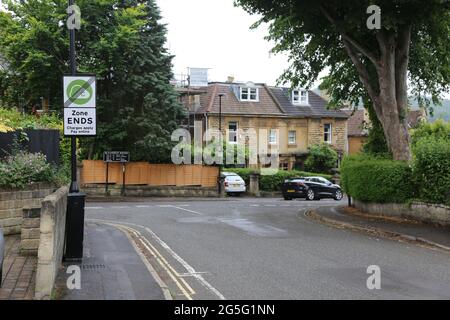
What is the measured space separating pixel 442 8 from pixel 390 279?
11244mm

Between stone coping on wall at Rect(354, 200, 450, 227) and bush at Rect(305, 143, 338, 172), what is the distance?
1187 inches

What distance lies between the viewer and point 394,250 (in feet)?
40.1

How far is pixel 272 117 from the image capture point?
50.8 m

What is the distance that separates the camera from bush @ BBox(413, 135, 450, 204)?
50.7ft

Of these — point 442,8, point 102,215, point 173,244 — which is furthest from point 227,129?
point 173,244

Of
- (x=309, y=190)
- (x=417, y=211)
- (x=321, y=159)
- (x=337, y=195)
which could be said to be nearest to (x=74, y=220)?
(x=417, y=211)

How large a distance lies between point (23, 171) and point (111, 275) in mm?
4637

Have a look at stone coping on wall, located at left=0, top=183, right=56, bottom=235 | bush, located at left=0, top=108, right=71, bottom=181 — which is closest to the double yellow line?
bush, located at left=0, top=108, right=71, bottom=181

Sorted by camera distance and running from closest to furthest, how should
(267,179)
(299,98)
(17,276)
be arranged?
(17,276)
(267,179)
(299,98)

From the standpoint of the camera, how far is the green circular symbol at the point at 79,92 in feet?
32.6

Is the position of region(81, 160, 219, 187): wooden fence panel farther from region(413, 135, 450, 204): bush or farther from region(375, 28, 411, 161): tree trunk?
region(413, 135, 450, 204): bush

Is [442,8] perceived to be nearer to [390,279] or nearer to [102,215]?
[390,279]

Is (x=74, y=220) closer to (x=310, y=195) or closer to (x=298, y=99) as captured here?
(x=310, y=195)

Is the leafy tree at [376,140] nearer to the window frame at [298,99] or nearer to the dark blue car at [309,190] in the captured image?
the dark blue car at [309,190]
